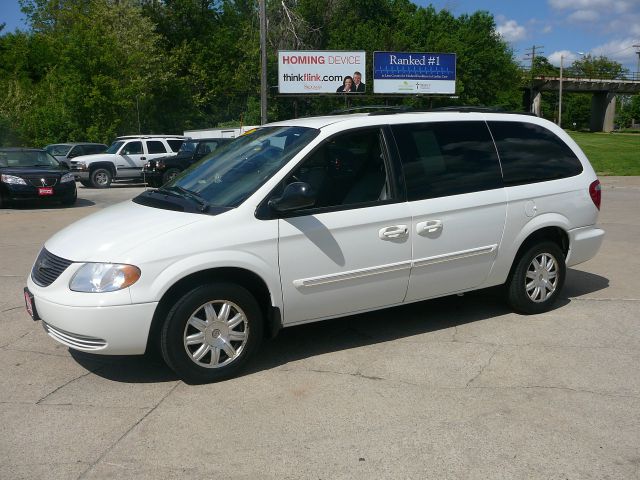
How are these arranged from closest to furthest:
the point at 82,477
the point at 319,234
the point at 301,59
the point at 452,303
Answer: the point at 82,477
the point at 319,234
the point at 452,303
the point at 301,59

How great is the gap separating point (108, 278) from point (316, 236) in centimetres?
146

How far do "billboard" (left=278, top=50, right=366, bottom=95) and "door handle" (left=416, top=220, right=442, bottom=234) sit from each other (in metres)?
33.7

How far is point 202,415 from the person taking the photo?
412 cm

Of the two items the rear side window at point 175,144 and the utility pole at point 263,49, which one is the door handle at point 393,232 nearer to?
the rear side window at point 175,144

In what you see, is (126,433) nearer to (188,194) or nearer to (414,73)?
(188,194)

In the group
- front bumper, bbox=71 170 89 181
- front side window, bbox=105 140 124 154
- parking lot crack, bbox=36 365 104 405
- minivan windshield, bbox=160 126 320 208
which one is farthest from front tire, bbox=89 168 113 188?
parking lot crack, bbox=36 365 104 405

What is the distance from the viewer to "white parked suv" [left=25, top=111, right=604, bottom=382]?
14.4ft

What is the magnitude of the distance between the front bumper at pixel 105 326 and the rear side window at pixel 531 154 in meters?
3.29

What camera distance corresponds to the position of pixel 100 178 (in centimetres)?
2266

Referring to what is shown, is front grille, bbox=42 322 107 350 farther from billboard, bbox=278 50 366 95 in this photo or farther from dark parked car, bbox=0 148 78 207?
billboard, bbox=278 50 366 95

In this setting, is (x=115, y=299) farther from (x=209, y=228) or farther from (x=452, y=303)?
(x=452, y=303)

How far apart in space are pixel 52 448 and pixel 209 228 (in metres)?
1.65

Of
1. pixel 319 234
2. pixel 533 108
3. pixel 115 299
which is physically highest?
pixel 533 108

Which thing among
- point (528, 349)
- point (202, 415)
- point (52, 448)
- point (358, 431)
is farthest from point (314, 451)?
point (528, 349)
